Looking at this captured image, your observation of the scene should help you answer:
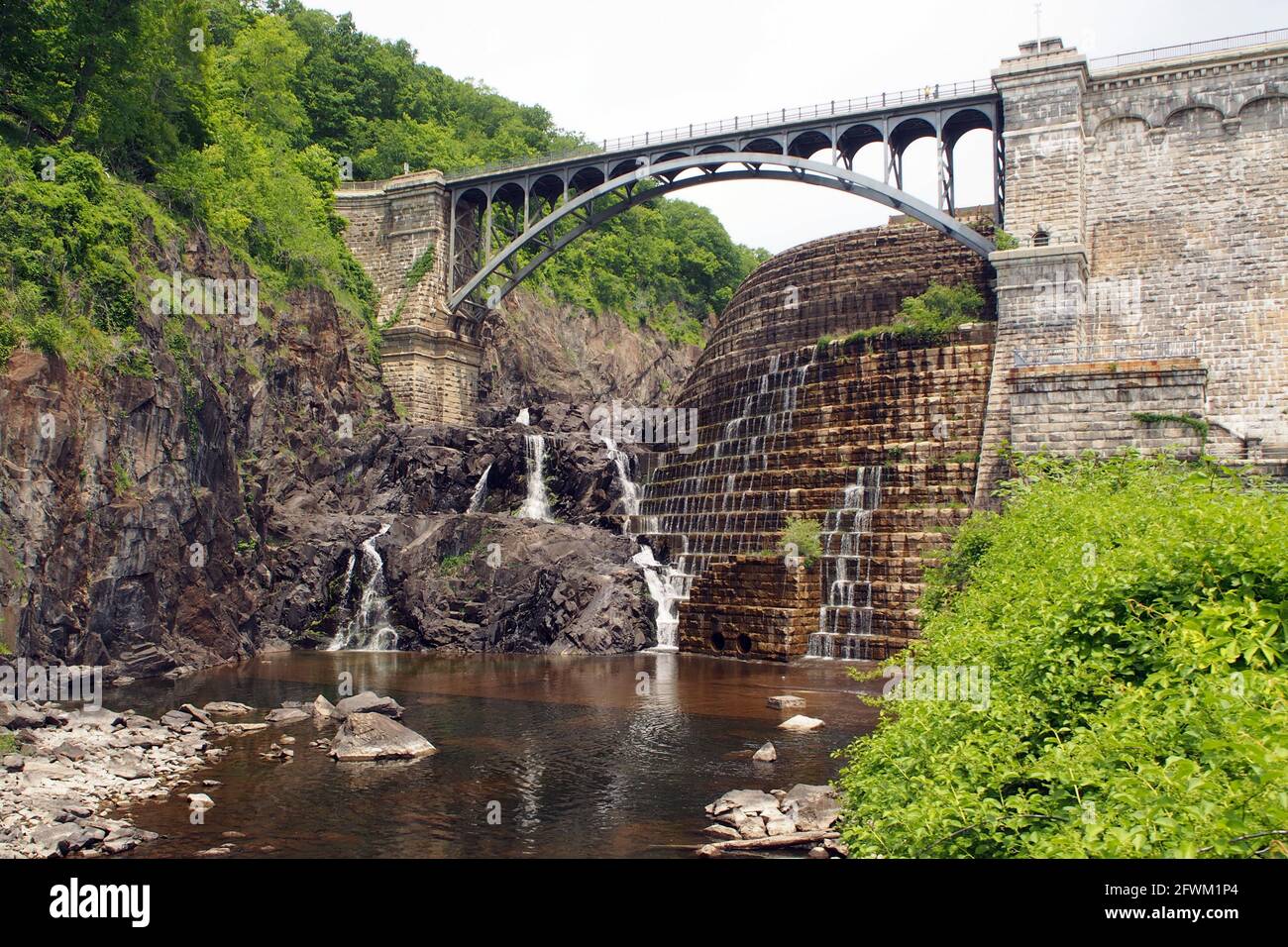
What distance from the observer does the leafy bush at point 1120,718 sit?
639 centimetres

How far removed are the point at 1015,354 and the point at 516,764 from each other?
23985 mm

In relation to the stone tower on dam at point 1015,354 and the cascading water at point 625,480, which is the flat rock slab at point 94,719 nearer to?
the stone tower on dam at point 1015,354

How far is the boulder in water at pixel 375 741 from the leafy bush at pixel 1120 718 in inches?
346

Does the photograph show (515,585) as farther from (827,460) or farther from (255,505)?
(827,460)

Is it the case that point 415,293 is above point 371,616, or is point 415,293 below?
above

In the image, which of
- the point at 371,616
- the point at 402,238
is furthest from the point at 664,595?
the point at 402,238

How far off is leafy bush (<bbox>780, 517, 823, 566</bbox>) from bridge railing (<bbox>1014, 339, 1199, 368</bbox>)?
8.98 meters

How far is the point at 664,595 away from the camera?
36062mm

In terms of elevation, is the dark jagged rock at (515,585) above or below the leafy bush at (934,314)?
below

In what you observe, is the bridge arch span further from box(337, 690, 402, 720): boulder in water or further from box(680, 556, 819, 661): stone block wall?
box(337, 690, 402, 720): boulder in water

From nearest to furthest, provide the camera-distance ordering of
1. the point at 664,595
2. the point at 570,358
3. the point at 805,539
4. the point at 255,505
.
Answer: the point at 805,539
the point at 255,505
the point at 664,595
the point at 570,358

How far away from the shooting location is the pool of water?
13.2m

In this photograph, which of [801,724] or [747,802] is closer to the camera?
[747,802]

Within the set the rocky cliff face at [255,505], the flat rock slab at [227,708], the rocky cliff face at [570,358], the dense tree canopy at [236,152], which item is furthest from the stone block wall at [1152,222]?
the rocky cliff face at [570,358]
